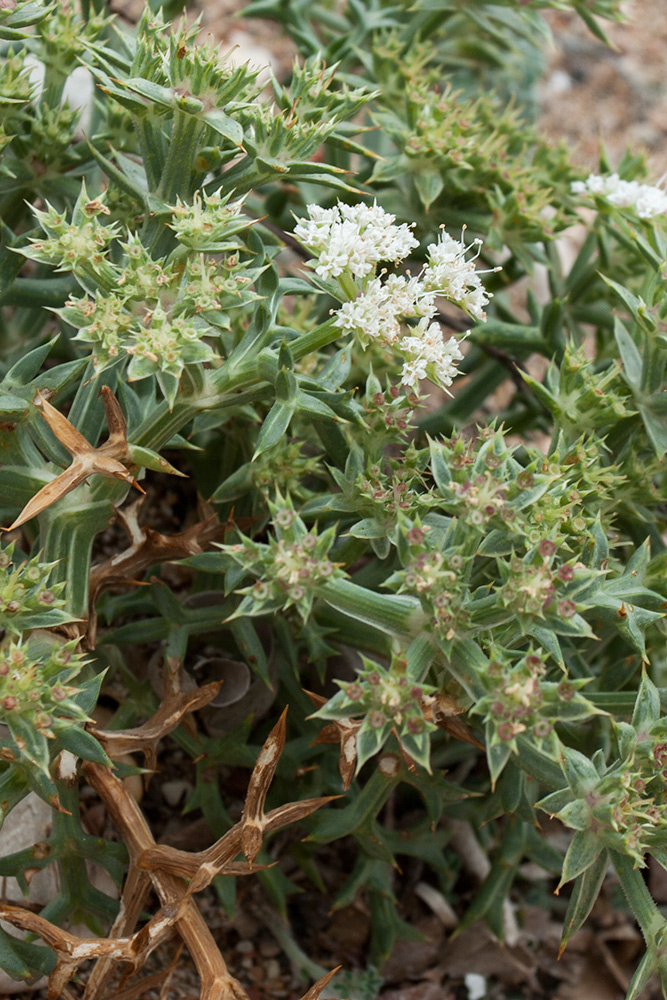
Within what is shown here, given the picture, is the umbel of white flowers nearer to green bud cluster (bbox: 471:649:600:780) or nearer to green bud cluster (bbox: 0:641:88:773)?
green bud cluster (bbox: 471:649:600:780)

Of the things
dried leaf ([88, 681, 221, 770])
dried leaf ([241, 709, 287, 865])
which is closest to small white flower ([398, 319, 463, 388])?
dried leaf ([241, 709, 287, 865])

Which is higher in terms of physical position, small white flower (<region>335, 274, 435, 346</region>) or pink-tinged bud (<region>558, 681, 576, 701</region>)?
small white flower (<region>335, 274, 435, 346</region>)

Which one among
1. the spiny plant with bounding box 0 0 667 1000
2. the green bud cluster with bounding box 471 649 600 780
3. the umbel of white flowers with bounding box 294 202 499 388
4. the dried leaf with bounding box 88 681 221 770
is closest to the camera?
the green bud cluster with bounding box 471 649 600 780

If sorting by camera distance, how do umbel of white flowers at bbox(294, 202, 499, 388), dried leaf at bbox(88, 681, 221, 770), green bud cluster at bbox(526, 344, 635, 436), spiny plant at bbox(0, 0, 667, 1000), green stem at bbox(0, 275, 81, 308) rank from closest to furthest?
spiny plant at bbox(0, 0, 667, 1000) < umbel of white flowers at bbox(294, 202, 499, 388) < dried leaf at bbox(88, 681, 221, 770) < green bud cluster at bbox(526, 344, 635, 436) < green stem at bbox(0, 275, 81, 308)

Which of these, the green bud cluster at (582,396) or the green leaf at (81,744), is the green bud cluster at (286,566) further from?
the green bud cluster at (582,396)

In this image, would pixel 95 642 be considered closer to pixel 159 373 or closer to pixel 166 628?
pixel 166 628

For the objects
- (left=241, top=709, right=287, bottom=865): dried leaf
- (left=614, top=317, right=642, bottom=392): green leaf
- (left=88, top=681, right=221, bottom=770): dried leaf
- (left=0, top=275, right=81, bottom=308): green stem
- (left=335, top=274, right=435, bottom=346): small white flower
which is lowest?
(left=88, top=681, right=221, bottom=770): dried leaf

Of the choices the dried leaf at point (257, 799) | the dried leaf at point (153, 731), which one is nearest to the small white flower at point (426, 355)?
the dried leaf at point (257, 799)

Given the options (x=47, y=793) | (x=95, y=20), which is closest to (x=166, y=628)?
(x=47, y=793)
